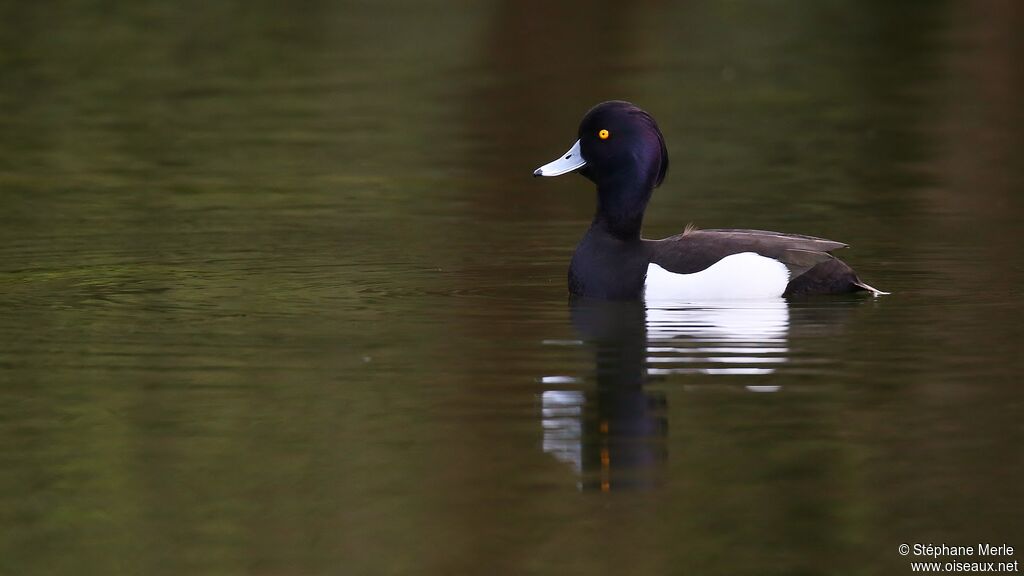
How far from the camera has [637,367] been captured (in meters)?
8.63

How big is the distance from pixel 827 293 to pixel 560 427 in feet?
10.5

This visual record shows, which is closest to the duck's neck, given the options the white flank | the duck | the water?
the duck

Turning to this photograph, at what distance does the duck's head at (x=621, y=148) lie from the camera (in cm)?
1064

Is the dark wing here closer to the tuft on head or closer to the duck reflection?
the duck reflection

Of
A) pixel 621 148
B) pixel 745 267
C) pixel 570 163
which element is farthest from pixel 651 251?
pixel 570 163

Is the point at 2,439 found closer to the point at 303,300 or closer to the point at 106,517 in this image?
the point at 106,517

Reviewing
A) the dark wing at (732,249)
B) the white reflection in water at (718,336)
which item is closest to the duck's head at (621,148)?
the dark wing at (732,249)

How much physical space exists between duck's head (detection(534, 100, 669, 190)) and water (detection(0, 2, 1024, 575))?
0.82 meters

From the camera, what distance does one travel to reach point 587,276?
10.4 m

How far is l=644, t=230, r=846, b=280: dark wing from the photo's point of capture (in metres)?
10.1

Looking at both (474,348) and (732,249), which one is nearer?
(474,348)

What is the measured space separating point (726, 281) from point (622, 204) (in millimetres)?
850

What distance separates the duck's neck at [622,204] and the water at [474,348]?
0.58 meters

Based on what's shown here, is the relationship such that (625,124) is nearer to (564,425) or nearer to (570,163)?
(570,163)
